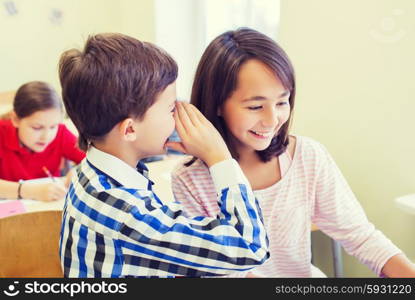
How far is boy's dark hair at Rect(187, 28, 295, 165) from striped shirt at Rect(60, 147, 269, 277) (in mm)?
283

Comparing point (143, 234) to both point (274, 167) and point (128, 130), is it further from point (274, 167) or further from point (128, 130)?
point (274, 167)

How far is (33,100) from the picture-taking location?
6.23 feet

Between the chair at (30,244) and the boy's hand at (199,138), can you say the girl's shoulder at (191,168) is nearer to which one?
the boy's hand at (199,138)

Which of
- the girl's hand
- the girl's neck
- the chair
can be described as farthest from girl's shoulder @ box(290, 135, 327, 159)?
the girl's hand

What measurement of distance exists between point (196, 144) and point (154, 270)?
266 mm

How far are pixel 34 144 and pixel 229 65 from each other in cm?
136

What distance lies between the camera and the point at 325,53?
1.65m

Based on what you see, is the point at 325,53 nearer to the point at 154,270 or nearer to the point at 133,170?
the point at 133,170

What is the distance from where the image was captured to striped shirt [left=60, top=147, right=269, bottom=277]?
749mm

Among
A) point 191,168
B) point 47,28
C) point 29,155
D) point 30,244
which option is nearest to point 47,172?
point 29,155

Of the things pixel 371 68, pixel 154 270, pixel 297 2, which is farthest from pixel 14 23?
pixel 154 270

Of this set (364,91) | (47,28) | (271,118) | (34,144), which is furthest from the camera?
(47,28)

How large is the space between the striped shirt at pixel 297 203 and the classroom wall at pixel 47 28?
95.2 inches

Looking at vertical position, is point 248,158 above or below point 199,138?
below
